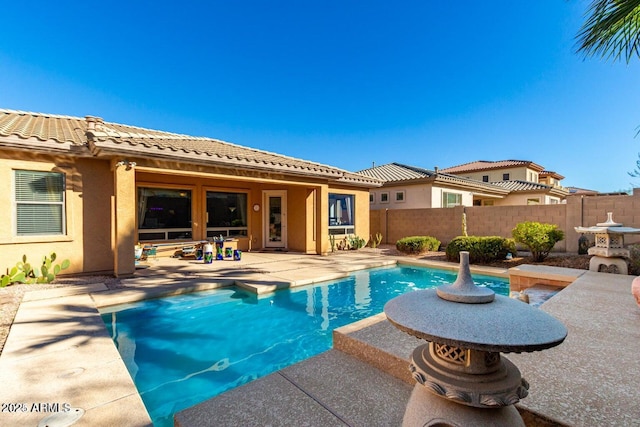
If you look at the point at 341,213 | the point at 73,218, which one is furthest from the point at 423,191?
the point at 73,218

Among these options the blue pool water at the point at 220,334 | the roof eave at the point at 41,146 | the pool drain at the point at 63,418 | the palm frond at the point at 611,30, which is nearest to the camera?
the pool drain at the point at 63,418

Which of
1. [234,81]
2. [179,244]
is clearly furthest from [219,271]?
[234,81]

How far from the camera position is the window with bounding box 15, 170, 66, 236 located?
750 centimetres

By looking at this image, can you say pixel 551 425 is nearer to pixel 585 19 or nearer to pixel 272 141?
pixel 585 19

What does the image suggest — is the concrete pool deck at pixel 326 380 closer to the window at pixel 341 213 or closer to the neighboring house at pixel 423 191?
the window at pixel 341 213

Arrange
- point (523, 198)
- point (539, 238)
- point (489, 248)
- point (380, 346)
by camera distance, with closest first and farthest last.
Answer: point (380, 346)
point (539, 238)
point (489, 248)
point (523, 198)

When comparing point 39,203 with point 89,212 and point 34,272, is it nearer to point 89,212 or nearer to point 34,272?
point 89,212

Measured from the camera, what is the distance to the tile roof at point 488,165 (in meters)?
31.9

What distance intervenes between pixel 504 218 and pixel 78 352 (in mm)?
15580

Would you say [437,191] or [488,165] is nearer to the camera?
[437,191]

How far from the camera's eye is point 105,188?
8.55m

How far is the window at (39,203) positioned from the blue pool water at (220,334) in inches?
152

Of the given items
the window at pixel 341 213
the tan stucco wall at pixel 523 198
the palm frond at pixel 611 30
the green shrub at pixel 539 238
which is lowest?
the green shrub at pixel 539 238

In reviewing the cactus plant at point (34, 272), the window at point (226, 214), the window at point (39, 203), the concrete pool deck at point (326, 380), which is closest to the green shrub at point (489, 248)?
the concrete pool deck at point (326, 380)
